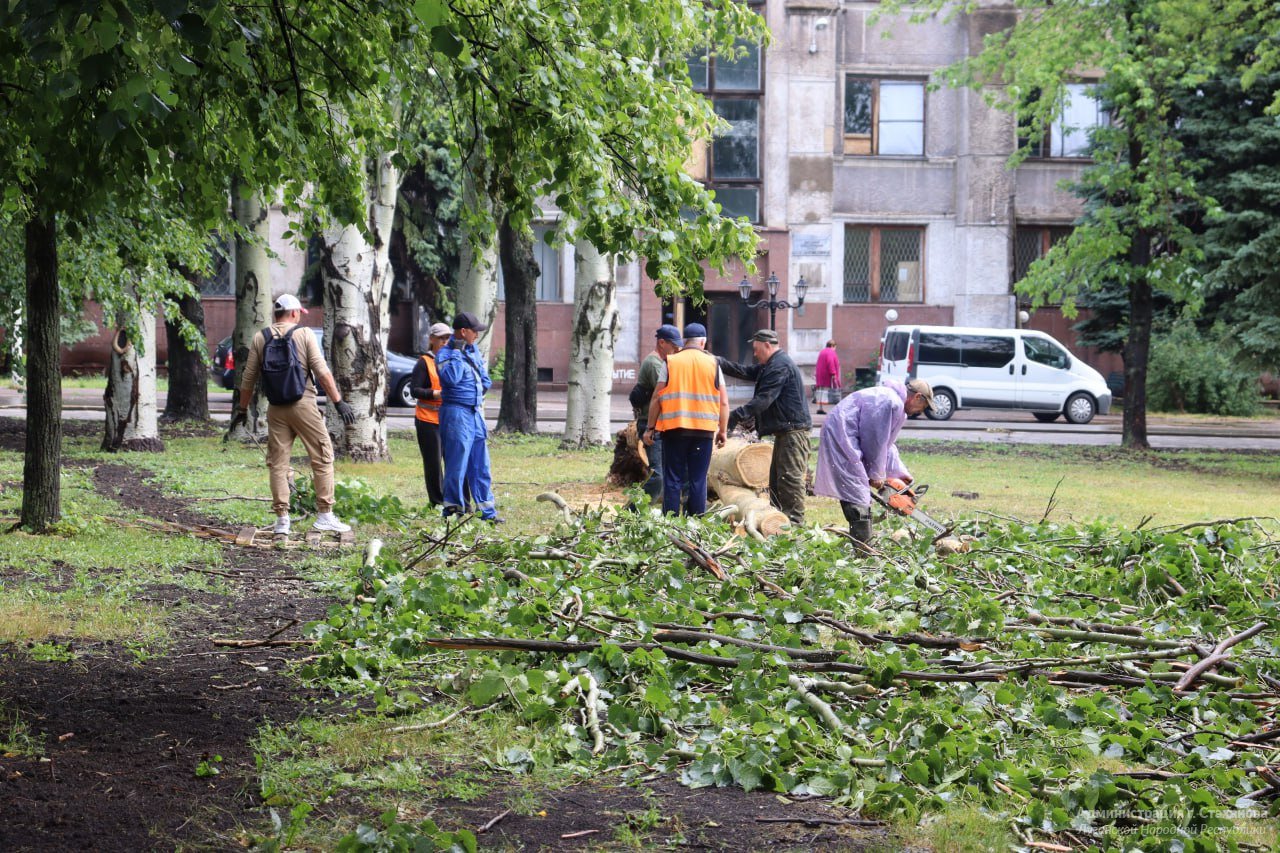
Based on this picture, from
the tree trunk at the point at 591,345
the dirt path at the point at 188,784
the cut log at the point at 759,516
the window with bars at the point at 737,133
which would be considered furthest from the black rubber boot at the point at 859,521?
the window with bars at the point at 737,133

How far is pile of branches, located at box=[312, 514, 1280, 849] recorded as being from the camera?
4598mm

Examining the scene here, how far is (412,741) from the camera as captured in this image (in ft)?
16.9

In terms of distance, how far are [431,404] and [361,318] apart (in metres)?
5.17

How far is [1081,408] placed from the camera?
32281 millimetres

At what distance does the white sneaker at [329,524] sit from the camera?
10.8 m

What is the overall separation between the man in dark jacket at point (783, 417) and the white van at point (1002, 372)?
69.7ft

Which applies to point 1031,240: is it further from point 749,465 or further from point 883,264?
point 749,465

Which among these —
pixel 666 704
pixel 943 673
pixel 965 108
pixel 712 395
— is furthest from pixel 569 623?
pixel 965 108

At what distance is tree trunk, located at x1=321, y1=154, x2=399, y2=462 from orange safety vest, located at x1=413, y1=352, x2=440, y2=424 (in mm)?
4938

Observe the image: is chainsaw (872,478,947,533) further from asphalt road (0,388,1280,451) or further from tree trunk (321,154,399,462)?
asphalt road (0,388,1280,451)

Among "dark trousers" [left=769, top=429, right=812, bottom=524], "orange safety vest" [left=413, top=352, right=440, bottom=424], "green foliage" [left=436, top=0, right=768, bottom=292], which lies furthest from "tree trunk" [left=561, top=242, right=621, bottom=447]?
"green foliage" [left=436, top=0, right=768, bottom=292]

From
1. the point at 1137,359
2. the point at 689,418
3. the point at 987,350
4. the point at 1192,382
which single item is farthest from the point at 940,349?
the point at 689,418

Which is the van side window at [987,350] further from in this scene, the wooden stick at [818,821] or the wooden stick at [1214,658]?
the wooden stick at [818,821]

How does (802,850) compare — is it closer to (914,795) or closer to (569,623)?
(914,795)
